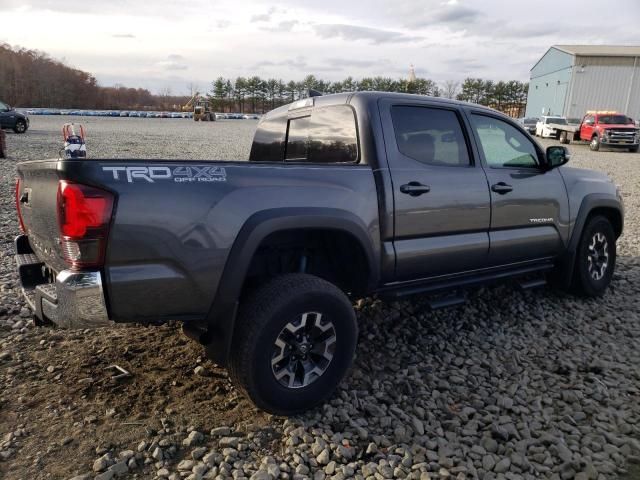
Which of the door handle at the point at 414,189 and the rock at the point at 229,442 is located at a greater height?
the door handle at the point at 414,189

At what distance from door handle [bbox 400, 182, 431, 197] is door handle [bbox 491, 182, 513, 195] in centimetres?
78

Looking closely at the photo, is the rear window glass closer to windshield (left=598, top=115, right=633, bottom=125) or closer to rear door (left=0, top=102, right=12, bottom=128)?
rear door (left=0, top=102, right=12, bottom=128)

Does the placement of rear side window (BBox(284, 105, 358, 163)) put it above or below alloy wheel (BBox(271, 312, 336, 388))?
above

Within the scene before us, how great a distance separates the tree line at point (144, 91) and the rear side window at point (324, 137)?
55.5m

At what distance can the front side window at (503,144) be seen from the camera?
161 inches

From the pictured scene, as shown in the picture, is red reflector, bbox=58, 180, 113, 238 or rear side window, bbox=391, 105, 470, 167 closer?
red reflector, bbox=58, 180, 113, 238

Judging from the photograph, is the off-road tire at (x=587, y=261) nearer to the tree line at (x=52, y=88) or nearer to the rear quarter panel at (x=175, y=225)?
the rear quarter panel at (x=175, y=225)

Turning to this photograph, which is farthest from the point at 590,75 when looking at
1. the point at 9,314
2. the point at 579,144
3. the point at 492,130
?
the point at 9,314

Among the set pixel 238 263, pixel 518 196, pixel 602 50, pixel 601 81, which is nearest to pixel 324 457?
pixel 238 263

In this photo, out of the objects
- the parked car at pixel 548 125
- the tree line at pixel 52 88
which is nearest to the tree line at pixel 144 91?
the tree line at pixel 52 88

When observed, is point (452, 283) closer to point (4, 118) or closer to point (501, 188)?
point (501, 188)

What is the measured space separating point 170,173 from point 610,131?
25682mm

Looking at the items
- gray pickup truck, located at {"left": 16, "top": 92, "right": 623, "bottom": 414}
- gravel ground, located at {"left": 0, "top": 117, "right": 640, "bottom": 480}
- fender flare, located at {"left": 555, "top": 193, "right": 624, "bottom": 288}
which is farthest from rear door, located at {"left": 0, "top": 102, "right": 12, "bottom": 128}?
fender flare, located at {"left": 555, "top": 193, "right": 624, "bottom": 288}

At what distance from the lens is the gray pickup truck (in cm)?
241
